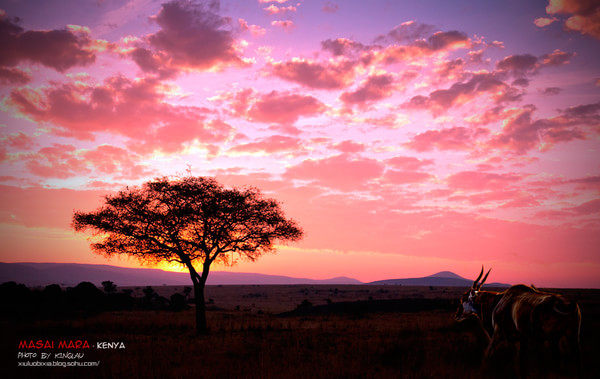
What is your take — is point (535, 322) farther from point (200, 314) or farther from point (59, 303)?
point (59, 303)

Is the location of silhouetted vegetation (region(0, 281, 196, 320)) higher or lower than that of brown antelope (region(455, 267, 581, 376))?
lower

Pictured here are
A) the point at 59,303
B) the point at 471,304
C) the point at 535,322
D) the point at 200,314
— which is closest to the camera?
the point at 535,322

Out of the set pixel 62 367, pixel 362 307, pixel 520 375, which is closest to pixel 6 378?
pixel 62 367

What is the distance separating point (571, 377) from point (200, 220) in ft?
72.6

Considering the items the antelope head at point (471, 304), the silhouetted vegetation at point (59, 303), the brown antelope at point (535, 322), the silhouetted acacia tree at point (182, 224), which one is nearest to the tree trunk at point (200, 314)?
the silhouetted acacia tree at point (182, 224)

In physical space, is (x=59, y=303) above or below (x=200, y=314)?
below

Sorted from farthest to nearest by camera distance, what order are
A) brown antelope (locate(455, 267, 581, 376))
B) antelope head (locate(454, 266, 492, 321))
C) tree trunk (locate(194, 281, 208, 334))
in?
tree trunk (locate(194, 281, 208, 334)) → antelope head (locate(454, 266, 492, 321)) → brown antelope (locate(455, 267, 581, 376))

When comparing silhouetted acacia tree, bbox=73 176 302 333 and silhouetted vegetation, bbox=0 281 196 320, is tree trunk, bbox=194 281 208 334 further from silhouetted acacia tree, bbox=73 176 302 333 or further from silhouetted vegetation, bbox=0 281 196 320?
silhouetted vegetation, bbox=0 281 196 320

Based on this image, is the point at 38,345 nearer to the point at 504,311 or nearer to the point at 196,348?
the point at 196,348

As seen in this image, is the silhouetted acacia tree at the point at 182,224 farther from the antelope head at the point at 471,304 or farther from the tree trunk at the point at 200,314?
the antelope head at the point at 471,304

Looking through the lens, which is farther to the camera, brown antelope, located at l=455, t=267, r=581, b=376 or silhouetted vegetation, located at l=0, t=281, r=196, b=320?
silhouetted vegetation, located at l=0, t=281, r=196, b=320

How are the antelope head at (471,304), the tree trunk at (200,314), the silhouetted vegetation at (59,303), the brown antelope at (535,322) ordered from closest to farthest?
the brown antelope at (535,322), the antelope head at (471,304), the tree trunk at (200,314), the silhouetted vegetation at (59,303)

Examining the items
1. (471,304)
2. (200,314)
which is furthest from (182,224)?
(471,304)

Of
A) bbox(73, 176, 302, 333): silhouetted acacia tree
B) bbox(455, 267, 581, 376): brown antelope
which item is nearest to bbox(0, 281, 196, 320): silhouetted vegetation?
bbox(73, 176, 302, 333): silhouetted acacia tree
